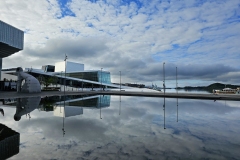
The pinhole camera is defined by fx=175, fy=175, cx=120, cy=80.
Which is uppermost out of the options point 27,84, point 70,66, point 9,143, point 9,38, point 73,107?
point 70,66

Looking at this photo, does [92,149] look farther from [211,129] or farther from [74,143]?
[211,129]

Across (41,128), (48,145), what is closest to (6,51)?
(41,128)

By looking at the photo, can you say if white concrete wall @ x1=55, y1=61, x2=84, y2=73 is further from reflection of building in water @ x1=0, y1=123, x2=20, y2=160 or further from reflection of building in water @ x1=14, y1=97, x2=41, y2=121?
reflection of building in water @ x1=0, y1=123, x2=20, y2=160

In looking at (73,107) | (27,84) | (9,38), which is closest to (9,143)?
(73,107)

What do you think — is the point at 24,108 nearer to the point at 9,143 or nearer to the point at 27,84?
the point at 9,143

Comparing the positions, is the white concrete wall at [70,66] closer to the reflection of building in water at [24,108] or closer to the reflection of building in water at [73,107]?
the reflection of building in water at [73,107]

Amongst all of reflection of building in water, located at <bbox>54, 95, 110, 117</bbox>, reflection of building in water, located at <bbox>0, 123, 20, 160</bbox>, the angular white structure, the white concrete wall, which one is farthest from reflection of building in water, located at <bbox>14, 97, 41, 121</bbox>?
the white concrete wall

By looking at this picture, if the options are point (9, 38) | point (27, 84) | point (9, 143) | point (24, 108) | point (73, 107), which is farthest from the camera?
point (9, 38)

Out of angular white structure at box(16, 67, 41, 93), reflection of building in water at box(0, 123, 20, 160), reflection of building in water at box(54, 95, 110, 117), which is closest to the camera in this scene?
reflection of building in water at box(0, 123, 20, 160)

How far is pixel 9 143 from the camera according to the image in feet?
23.5

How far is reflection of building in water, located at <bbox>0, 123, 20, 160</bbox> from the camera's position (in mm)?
6162

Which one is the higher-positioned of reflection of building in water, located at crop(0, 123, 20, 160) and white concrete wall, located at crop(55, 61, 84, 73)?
white concrete wall, located at crop(55, 61, 84, 73)

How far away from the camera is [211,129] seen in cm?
1009

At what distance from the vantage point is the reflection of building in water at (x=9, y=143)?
6.16 metres
